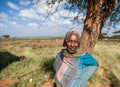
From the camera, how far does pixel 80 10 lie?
5.89m

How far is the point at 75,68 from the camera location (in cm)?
291

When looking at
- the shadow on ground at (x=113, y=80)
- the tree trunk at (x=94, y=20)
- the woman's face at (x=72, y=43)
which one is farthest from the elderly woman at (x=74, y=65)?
the shadow on ground at (x=113, y=80)

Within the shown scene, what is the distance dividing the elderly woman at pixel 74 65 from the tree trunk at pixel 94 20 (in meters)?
1.89

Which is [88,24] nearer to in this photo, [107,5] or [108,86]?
[107,5]

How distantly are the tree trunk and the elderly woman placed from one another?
1886mm

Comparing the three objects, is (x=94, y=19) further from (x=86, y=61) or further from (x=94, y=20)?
(x=86, y=61)

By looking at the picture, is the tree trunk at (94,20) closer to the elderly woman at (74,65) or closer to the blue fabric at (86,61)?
the elderly woman at (74,65)

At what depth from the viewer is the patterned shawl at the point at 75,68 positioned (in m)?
2.77

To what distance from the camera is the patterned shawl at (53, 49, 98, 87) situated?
9.09 feet

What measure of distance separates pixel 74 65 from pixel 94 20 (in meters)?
2.22

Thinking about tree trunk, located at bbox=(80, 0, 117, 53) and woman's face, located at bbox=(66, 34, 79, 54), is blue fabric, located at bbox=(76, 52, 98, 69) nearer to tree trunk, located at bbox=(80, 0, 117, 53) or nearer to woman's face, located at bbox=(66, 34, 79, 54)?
woman's face, located at bbox=(66, 34, 79, 54)

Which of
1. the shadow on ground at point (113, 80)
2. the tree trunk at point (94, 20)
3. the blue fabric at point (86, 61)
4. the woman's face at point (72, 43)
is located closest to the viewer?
the blue fabric at point (86, 61)

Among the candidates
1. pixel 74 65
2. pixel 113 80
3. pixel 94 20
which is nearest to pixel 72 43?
pixel 74 65

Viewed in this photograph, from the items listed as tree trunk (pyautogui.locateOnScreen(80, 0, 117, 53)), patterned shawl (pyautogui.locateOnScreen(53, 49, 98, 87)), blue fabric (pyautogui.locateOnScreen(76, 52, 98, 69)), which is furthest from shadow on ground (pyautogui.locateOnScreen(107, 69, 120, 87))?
blue fabric (pyautogui.locateOnScreen(76, 52, 98, 69))
